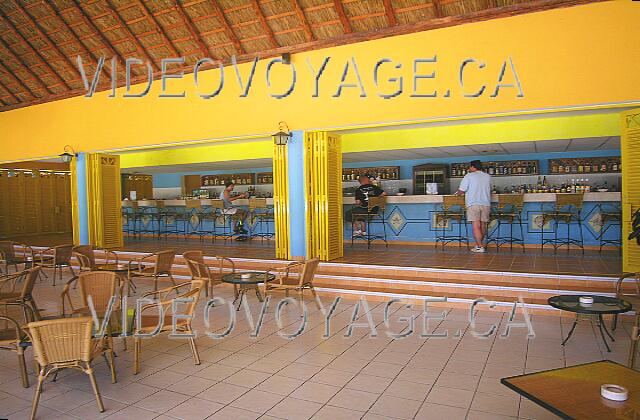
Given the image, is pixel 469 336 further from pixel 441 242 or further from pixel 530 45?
pixel 441 242

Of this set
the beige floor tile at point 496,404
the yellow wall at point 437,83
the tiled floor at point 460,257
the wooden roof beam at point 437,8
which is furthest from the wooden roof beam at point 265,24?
the beige floor tile at point 496,404

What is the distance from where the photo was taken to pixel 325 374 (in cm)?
403

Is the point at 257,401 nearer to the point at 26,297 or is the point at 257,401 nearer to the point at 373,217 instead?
the point at 26,297

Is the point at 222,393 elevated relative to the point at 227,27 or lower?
lower

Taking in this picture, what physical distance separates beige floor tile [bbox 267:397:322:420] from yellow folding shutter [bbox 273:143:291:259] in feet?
16.2

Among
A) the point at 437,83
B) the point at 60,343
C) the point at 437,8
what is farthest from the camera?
the point at 437,83

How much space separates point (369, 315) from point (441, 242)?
4.41 meters

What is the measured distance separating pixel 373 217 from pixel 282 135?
3069 millimetres

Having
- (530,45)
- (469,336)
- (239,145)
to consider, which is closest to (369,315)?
(469,336)

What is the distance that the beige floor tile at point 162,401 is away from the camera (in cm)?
344

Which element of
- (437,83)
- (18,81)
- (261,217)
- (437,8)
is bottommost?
(261,217)

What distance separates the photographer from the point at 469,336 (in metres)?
5.01

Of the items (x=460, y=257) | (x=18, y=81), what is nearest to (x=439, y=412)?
(x=460, y=257)

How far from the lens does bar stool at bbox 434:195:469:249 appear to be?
29.4 ft
